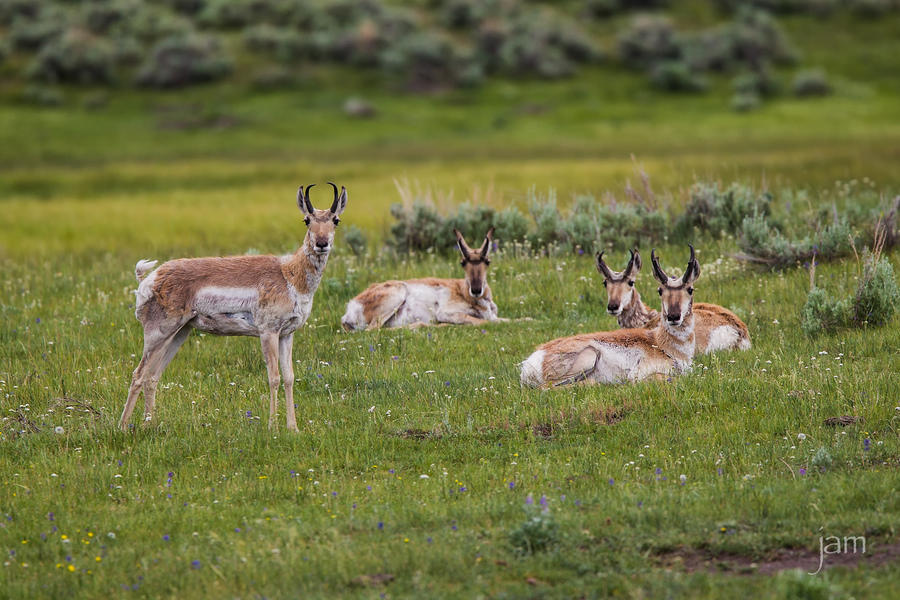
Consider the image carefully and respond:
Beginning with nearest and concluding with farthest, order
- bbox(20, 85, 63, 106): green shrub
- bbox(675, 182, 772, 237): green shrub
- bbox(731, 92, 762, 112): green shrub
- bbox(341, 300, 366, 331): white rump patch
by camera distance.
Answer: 1. bbox(341, 300, 366, 331): white rump patch
2. bbox(675, 182, 772, 237): green shrub
3. bbox(731, 92, 762, 112): green shrub
4. bbox(20, 85, 63, 106): green shrub

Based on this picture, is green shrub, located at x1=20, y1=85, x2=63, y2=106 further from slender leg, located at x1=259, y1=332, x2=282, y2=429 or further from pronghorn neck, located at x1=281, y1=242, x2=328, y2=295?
slender leg, located at x1=259, y1=332, x2=282, y2=429

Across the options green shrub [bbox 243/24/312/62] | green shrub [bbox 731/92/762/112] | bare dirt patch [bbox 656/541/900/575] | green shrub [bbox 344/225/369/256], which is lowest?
bare dirt patch [bbox 656/541/900/575]

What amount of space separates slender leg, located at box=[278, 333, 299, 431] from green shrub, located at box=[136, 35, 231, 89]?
159 ft

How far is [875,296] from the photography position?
41.4 feet

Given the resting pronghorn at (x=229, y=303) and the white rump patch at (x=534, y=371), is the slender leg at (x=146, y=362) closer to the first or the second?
the resting pronghorn at (x=229, y=303)

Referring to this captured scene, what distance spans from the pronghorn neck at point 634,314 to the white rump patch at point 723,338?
159 cm

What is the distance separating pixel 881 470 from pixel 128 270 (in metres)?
14.7

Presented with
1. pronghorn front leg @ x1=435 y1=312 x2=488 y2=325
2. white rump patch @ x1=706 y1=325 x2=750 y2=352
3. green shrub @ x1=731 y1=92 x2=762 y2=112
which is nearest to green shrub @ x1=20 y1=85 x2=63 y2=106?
green shrub @ x1=731 y1=92 x2=762 y2=112

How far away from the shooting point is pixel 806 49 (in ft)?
202

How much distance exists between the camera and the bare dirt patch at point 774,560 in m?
6.88

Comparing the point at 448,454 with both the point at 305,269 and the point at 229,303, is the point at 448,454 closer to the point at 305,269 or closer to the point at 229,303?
the point at 305,269

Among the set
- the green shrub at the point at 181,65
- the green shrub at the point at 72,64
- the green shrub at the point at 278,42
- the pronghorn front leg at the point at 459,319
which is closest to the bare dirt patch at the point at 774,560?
the pronghorn front leg at the point at 459,319

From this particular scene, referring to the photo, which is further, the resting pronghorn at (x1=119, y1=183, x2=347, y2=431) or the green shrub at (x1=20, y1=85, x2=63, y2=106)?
the green shrub at (x1=20, y1=85, x2=63, y2=106)

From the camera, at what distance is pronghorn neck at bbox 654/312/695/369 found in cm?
1205
